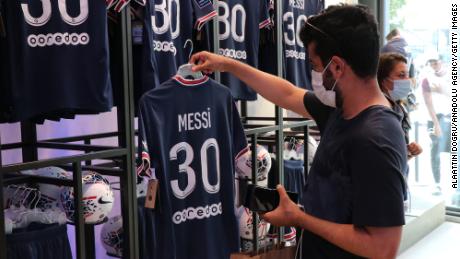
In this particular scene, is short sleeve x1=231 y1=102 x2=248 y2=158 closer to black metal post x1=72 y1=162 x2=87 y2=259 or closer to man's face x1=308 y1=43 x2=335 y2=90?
black metal post x1=72 y1=162 x2=87 y2=259

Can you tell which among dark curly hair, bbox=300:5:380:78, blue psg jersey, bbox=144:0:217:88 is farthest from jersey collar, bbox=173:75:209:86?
dark curly hair, bbox=300:5:380:78

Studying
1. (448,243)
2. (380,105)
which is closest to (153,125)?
(380,105)

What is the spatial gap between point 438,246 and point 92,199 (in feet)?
12.6

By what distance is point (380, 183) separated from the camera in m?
1.34

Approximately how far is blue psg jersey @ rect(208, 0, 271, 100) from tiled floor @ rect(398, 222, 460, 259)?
2600mm

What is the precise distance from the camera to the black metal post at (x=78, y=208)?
1989 mm

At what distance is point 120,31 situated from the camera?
2148mm

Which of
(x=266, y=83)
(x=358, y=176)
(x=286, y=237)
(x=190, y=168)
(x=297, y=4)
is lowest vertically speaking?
(x=286, y=237)

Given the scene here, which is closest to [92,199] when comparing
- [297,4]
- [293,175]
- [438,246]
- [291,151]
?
[293,175]

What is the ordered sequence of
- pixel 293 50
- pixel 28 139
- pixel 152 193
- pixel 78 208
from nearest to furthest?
pixel 78 208 → pixel 152 193 → pixel 28 139 → pixel 293 50

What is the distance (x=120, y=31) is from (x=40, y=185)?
31.6 inches

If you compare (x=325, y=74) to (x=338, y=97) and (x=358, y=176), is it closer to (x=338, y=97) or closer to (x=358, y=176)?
(x=338, y=97)

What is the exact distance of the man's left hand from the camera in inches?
60.2

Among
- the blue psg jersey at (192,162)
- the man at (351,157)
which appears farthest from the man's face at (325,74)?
the blue psg jersey at (192,162)
